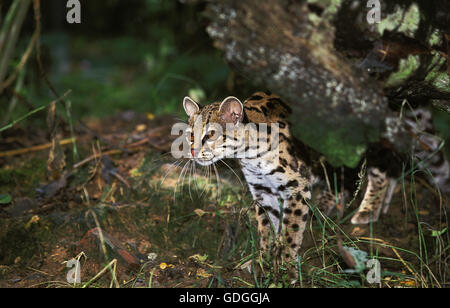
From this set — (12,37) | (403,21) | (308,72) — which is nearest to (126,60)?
(12,37)

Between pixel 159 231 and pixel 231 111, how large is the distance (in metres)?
1.33

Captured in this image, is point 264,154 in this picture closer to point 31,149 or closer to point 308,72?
point 308,72

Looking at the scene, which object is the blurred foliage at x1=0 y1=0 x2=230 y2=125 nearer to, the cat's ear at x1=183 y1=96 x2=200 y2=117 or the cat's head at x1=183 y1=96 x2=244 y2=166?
the cat's ear at x1=183 y1=96 x2=200 y2=117

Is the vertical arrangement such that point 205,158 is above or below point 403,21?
below

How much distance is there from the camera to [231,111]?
3.45 m

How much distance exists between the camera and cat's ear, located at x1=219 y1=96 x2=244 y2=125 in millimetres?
3383

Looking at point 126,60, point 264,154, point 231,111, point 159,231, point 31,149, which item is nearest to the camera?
point 231,111

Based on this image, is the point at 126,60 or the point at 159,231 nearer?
the point at 159,231

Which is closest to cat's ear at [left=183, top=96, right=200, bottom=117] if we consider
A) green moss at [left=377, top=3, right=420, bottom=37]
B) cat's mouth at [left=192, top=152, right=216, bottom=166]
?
cat's mouth at [left=192, top=152, right=216, bottom=166]

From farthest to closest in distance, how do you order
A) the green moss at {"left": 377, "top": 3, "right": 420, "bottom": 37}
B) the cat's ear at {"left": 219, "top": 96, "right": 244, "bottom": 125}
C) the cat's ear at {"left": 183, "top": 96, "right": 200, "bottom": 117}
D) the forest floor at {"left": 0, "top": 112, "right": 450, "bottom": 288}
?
1. the cat's ear at {"left": 183, "top": 96, "right": 200, "bottom": 117}
2. the cat's ear at {"left": 219, "top": 96, "right": 244, "bottom": 125}
3. the forest floor at {"left": 0, "top": 112, "right": 450, "bottom": 288}
4. the green moss at {"left": 377, "top": 3, "right": 420, "bottom": 37}

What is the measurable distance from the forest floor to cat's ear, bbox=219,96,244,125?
1.50 ft

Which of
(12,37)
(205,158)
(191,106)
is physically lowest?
(205,158)
